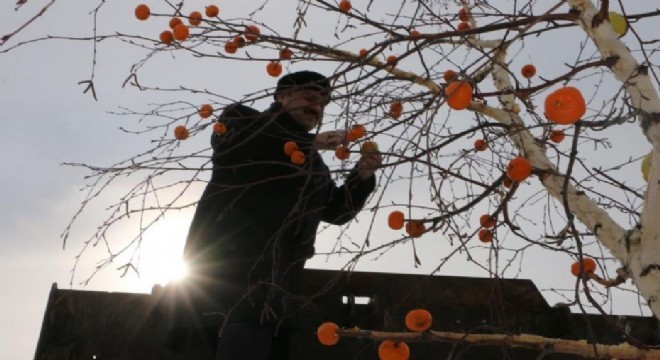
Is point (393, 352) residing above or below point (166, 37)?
below

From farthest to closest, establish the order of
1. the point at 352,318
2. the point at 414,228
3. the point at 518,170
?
the point at 352,318
the point at 414,228
the point at 518,170

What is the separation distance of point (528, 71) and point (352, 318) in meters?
1.47

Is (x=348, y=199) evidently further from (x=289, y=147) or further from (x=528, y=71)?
(x=528, y=71)

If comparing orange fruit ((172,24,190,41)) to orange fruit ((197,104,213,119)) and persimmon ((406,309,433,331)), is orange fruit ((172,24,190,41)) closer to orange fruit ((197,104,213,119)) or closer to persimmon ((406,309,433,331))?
orange fruit ((197,104,213,119))

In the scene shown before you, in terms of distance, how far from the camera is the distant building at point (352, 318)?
9.55 feet

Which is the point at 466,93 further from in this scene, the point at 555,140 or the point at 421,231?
the point at 555,140

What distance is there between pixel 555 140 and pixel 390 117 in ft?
2.43

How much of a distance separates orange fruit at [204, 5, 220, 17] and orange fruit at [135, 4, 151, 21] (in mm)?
258

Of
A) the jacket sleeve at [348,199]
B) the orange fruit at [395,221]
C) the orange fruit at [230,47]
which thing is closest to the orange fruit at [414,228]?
the orange fruit at [395,221]

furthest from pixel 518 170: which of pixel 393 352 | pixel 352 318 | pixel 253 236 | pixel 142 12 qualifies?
pixel 142 12

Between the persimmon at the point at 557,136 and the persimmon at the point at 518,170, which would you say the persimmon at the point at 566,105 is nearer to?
the persimmon at the point at 518,170

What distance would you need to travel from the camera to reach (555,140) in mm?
2623

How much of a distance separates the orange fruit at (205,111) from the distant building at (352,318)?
0.87m

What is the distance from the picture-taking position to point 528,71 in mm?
2895
